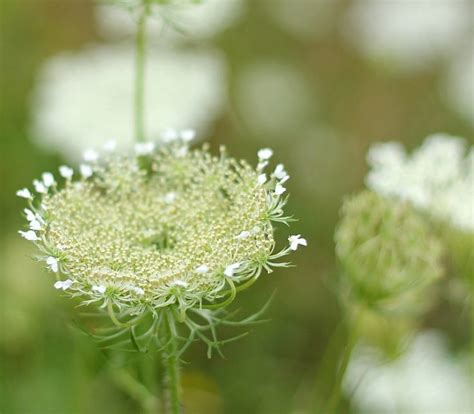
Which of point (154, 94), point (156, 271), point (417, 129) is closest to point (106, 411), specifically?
point (154, 94)

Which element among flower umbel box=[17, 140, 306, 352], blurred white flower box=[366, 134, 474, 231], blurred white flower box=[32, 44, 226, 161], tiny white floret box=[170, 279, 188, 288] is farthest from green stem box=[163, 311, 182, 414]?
blurred white flower box=[32, 44, 226, 161]

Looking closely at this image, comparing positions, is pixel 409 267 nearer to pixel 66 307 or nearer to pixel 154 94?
pixel 66 307

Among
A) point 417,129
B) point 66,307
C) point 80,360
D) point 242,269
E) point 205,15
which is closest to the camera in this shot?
point 242,269

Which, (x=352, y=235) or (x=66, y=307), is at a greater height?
(x=66, y=307)

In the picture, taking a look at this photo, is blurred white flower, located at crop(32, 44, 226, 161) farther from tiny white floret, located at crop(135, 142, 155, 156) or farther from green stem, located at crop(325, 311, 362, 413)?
green stem, located at crop(325, 311, 362, 413)


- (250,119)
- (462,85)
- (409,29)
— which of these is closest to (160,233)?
(250,119)

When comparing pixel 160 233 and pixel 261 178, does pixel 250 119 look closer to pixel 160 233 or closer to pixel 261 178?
pixel 160 233

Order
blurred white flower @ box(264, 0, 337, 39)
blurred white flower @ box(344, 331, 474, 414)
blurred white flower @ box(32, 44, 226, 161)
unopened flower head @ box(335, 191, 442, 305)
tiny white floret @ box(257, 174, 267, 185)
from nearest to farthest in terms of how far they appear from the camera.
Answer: tiny white floret @ box(257, 174, 267, 185)
unopened flower head @ box(335, 191, 442, 305)
blurred white flower @ box(344, 331, 474, 414)
blurred white flower @ box(32, 44, 226, 161)
blurred white flower @ box(264, 0, 337, 39)

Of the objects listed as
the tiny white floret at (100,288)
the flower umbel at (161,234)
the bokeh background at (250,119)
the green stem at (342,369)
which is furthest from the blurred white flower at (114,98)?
the tiny white floret at (100,288)
